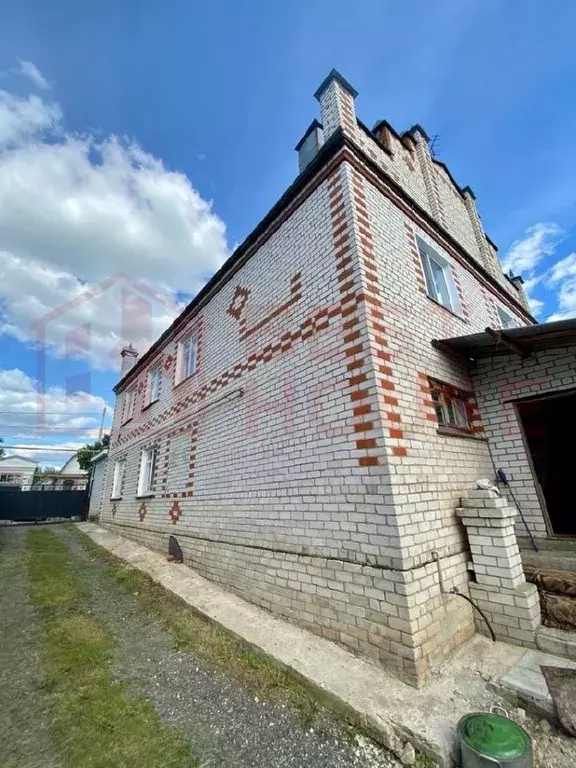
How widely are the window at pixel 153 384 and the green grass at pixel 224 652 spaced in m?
5.51

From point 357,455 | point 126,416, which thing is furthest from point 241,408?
point 126,416

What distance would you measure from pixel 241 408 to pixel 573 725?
4.55 meters

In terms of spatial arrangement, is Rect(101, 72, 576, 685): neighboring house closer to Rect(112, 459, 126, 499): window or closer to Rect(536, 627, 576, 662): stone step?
Rect(536, 627, 576, 662): stone step

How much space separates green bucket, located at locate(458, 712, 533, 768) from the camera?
70.8 inches

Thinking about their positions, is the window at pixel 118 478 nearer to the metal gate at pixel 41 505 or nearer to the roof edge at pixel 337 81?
the metal gate at pixel 41 505

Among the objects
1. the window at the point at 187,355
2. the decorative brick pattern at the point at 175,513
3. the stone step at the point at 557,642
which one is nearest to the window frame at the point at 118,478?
the decorative brick pattern at the point at 175,513

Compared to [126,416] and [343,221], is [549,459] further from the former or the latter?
[126,416]

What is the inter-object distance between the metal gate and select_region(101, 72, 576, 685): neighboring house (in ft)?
44.5

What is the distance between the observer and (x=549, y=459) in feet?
20.5

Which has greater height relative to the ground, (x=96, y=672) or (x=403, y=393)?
(x=403, y=393)

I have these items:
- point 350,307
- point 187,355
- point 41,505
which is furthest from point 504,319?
point 41,505

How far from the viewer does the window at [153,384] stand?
9.91 metres

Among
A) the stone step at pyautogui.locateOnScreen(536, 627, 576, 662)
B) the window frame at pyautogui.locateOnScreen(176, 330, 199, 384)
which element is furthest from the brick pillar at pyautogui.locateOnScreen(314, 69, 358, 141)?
the stone step at pyautogui.locateOnScreen(536, 627, 576, 662)

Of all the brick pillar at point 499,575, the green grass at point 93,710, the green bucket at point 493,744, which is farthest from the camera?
the brick pillar at point 499,575
